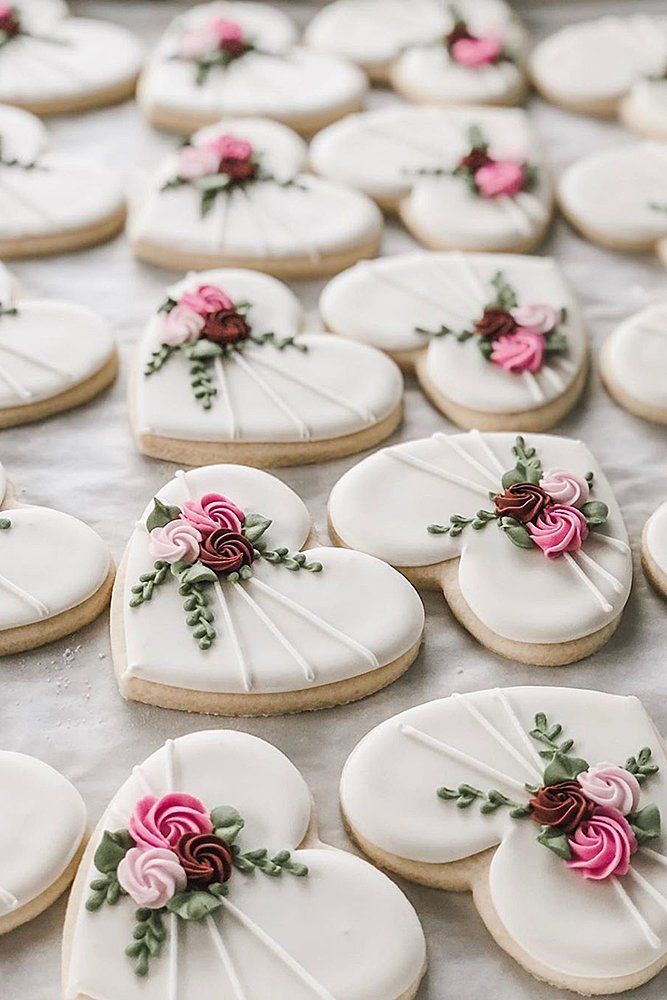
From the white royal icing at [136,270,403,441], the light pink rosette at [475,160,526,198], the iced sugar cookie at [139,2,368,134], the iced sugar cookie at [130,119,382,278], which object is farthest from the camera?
the iced sugar cookie at [139,2,368,134]

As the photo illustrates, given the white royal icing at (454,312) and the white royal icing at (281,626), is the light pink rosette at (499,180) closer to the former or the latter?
the white royal icing at (454,312)

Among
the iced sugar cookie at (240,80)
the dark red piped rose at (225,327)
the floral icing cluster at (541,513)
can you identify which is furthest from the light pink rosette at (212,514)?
the iced sugar cookie at (240,80)

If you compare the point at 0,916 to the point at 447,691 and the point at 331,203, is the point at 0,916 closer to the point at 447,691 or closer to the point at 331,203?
the point at 447,691

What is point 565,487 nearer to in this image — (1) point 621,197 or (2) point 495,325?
(2) point 495,325

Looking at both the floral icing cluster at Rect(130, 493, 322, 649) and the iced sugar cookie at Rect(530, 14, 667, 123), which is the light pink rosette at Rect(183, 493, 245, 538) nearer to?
the floral icing cluster at Rect(130, 493, 322, 649)

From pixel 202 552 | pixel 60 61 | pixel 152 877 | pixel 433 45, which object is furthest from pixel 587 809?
pixel 60 61

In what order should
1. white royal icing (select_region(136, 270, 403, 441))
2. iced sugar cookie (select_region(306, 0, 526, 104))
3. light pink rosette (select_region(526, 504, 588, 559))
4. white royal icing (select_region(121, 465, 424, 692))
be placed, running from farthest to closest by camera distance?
1. iced sugar cookie (select_region(306, 0, 526, 104))
2. white royal icing (select_region(136, 270, 403, 441))
3. light pink rosette (select_region(526, 504, 588, 559))
4. white royal icing (select_region(121, 465, 424, 692))

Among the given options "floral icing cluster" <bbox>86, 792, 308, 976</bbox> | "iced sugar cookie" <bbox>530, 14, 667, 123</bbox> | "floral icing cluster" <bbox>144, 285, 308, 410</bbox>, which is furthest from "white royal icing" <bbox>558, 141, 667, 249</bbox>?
"floral icing cluster" <bbox>86, 792, 308, 976</bbox>
